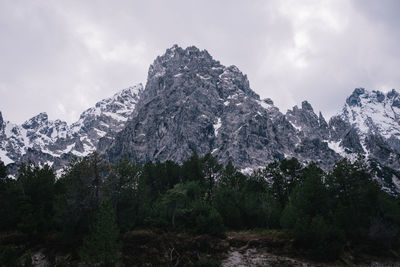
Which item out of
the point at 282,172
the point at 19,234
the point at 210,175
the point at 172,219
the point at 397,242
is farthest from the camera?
the point at 210,175

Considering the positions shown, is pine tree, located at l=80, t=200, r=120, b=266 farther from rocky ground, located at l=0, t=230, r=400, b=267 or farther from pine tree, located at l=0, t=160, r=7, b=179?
pine tree, located at l=0, t=160, r=7, b=179

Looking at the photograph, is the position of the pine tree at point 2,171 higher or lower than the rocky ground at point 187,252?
higher

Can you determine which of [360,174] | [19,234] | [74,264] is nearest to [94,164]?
[74,264]

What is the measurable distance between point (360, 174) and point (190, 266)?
3085 cm

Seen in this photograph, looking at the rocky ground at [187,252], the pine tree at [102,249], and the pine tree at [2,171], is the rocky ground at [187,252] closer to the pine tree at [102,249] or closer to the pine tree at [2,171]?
the pine tree at [102,249]

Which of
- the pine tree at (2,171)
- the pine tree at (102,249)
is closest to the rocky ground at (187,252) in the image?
the pine tree at (102,249)

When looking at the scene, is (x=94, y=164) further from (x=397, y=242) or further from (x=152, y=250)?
(x=397, y=242)

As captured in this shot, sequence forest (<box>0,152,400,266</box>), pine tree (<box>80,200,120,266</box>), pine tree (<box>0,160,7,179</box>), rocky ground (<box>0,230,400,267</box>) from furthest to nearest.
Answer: pine tree (<box>0,160,7,179</box>) → forest (<box>0,152,400,266</box>) → rocky ground (<box>0,230,400,267</box>) → pine tree (<box>80,200,120,266</box>)

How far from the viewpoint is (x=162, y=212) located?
46094 mm

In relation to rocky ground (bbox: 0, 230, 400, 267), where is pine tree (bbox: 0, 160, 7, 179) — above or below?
above

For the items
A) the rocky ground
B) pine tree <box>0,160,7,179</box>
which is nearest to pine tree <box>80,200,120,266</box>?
the rocky ground

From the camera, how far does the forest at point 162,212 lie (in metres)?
34.1

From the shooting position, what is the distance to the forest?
34094 mm

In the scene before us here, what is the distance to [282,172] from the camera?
63.7m
